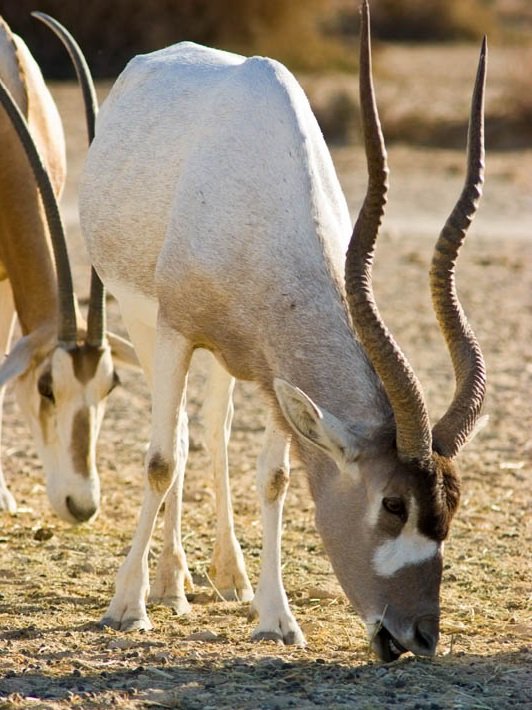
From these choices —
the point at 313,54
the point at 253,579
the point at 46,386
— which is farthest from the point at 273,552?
the point at 313,54

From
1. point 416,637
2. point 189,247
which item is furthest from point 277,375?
point 416,637

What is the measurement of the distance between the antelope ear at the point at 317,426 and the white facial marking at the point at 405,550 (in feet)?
0.98

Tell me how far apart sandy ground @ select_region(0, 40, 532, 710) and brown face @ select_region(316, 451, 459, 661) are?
5.9 inches

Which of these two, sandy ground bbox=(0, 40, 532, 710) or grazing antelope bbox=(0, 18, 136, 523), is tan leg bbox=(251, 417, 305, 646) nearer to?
sandy ground bbox=(0, 40, 532, 710)

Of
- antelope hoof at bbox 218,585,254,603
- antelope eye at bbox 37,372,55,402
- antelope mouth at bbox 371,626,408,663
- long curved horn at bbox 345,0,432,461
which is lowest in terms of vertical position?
antelope hoof at bbox 218,585,254,603

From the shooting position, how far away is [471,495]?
7914 millimetres

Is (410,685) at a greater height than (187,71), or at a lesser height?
lesser

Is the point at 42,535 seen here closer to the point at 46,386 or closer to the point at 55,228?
the point at 46,386

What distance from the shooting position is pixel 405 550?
501cm

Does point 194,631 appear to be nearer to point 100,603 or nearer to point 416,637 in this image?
point 100,603

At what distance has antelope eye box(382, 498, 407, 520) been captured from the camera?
5.00 m

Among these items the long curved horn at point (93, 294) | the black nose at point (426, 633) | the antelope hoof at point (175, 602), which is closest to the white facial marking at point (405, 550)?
the black nose at point (426, 633)

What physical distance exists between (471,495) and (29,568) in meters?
2.45

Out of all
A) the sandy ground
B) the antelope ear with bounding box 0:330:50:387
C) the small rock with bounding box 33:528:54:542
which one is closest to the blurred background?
the sandy ground
